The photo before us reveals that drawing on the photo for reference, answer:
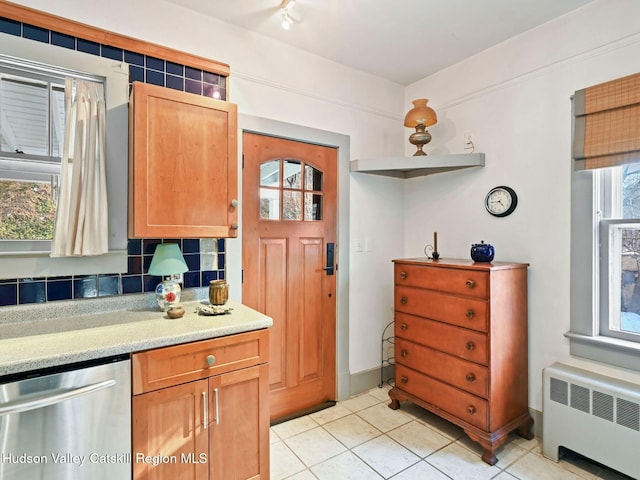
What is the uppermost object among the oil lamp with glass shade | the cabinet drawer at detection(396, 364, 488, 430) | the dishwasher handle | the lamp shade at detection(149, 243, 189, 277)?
the oil lamp with glass shade

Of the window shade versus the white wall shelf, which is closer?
the window shade

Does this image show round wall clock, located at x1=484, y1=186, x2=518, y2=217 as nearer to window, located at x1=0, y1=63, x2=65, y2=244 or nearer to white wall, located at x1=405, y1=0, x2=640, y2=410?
white wall, located at x1=405, y1=0, x2=640, y2=410

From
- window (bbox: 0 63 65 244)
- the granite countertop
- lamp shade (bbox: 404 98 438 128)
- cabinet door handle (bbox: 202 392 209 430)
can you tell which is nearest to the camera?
the granite countertop

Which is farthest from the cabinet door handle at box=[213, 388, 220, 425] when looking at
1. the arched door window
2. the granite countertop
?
the arched door window

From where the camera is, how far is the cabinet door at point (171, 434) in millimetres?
1347

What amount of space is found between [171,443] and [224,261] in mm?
1070

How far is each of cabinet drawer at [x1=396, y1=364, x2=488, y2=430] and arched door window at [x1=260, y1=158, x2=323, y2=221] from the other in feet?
4.59

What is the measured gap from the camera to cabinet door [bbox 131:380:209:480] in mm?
1347

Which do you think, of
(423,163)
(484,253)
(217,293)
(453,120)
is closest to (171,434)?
(217,293)

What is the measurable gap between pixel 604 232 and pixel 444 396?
1.44m

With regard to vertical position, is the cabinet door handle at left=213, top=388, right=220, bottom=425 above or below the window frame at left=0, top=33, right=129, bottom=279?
below

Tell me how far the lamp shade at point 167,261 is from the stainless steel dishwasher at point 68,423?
0.57 metres

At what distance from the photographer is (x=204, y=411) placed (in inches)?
58.0

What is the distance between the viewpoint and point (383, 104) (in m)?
3.03
